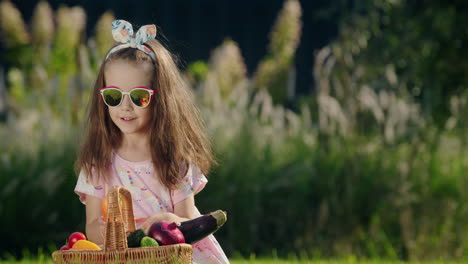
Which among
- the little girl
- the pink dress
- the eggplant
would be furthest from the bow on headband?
the eggplant

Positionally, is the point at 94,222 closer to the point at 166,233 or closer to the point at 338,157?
the point at 166,233

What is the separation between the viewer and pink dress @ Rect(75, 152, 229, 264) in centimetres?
283

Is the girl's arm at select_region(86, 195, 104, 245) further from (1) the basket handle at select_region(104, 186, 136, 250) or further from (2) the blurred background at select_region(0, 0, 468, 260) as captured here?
(2) the blurred background at select_region(0, 0, 468, 260)

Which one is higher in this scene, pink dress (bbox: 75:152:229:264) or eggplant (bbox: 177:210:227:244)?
pink dress (bbox: 75:152:229:264)

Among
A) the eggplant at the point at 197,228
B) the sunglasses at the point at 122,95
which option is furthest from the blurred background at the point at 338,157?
the eggplant at the point at 197,228

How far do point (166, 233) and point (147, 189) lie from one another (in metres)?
0.45

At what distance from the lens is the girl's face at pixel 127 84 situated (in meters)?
2.73

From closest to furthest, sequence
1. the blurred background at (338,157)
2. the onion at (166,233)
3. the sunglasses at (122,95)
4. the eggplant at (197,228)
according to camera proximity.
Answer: the onion at (166,233)
the eggplant at (197,228)
the sunglasses at (122,95)
the blurred background at (338,157)

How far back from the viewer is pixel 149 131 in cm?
285

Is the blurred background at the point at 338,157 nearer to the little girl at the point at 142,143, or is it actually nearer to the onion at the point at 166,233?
the little girl at the point at 142,143

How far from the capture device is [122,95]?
270 centimetres

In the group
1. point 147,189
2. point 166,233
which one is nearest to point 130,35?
point 147,189

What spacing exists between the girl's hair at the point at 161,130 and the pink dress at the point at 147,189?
0.03 m

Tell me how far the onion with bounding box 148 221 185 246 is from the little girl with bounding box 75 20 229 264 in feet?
0.78
